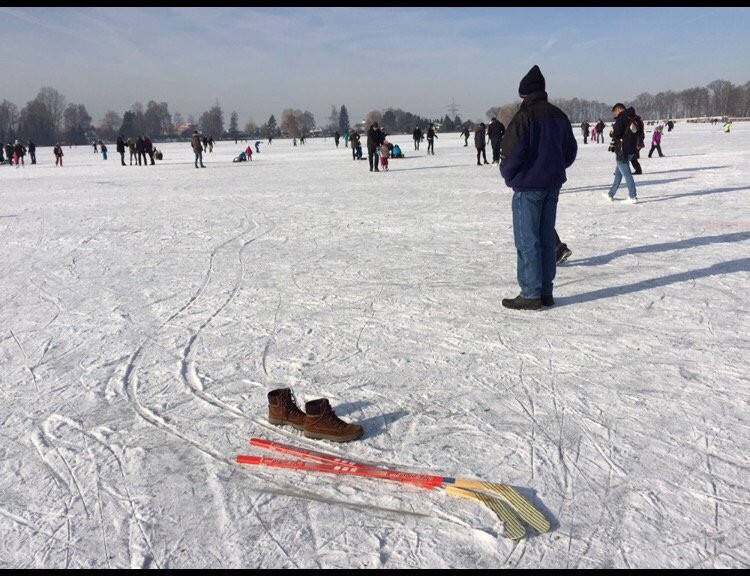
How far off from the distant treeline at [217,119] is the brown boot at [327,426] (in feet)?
262

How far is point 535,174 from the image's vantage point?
14.4 feet

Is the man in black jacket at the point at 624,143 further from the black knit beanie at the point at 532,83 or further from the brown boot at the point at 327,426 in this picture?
the brown boot at the point at 327,426

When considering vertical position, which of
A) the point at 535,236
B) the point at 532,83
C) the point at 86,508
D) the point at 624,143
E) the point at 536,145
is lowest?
the point at 86,508

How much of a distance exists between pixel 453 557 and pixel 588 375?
68.8 inches

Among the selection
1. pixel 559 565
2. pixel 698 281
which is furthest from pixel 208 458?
pixel 698 281

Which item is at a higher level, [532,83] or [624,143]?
[532,83]

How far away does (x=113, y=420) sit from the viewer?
306cm

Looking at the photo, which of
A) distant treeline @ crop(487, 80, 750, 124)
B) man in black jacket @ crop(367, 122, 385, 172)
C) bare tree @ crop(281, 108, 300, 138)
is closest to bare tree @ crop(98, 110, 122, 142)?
bare tree @ crop(281, 108, 300, 138)

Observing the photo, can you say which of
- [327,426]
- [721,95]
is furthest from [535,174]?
[721,95]

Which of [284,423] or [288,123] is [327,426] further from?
[288,123]

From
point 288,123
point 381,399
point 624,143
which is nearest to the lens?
point 381,399

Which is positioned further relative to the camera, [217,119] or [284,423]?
[217,119]

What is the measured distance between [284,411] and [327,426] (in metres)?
0.25

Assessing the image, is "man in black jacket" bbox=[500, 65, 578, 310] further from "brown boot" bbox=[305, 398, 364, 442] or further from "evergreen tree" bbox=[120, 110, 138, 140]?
"evergreen tree" bbox=[120, 110, 138, 140]
